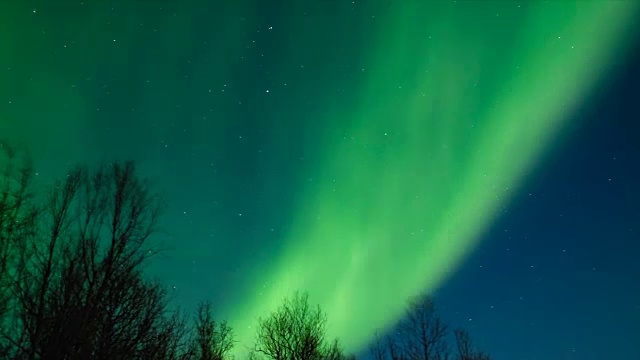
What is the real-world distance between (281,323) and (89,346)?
1979 centimetres

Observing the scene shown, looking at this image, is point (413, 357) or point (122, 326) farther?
point (413, 357)

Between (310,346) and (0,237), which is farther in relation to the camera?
(310,346)

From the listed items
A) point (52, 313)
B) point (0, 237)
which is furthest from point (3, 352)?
point (0, 237)

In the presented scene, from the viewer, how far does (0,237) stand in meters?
8.17

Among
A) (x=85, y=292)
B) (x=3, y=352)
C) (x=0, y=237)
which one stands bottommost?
(x=3, y=352)

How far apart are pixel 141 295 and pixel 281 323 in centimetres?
1793

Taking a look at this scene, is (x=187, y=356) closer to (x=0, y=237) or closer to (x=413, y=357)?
(x=0, y=237)

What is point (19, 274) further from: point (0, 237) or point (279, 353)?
point (279, 353)

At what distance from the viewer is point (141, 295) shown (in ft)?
30.4

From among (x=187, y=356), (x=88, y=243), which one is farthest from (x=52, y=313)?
(x=187, y=356)

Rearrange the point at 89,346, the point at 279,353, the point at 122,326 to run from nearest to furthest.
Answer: the point at 89,346 < the point at 122,326 < the point at 279,353

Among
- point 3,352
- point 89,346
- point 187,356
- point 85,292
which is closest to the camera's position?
point 3,352

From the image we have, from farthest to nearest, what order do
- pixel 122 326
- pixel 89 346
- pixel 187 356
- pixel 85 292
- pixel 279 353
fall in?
1. pixel 279 353
2. pixel 187 356
3. pixel 122 326
4. pixel 85 292
5. pixel 89 346

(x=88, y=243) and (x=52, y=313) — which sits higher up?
(x=88, y=243)
